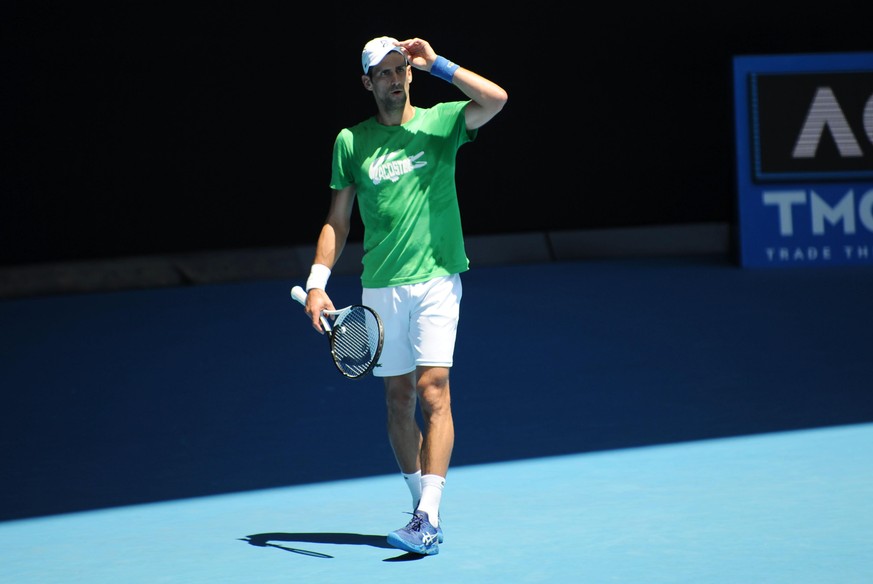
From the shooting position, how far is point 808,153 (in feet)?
33.7

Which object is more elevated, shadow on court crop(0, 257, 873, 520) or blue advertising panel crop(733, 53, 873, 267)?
blue advertising panel crop(733, 53, 873, 267)

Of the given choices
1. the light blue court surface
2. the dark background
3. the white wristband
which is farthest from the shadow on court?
the dark background

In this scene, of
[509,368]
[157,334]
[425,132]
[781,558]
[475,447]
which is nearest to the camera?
[781,558]

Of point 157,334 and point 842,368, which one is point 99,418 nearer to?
point 157,334

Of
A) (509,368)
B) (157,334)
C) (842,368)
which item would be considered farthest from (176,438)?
(842,368)

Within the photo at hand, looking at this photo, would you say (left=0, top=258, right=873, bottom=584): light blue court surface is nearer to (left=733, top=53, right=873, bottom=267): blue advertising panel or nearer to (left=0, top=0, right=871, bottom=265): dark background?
(left=733, top=53, right=873, bottom=267): blue advertising panel

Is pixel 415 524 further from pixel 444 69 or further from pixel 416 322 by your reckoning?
pixel 444 69

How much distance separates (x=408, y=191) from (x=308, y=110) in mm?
6876

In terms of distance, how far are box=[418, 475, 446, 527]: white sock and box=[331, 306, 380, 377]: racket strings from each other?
17.8 inches

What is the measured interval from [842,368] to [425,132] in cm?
348

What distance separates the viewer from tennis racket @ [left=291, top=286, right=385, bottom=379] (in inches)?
182

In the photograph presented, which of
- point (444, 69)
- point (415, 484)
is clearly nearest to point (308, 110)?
point (444, 69)

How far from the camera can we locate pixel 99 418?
6926mm

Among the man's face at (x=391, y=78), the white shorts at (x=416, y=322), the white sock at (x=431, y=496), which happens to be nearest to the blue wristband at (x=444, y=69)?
the man's face at (x=391, y=78)
